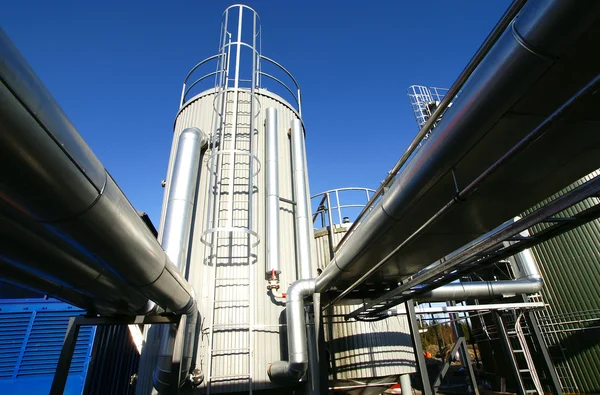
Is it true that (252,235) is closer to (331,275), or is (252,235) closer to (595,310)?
(331,275)

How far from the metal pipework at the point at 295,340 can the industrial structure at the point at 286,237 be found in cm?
4

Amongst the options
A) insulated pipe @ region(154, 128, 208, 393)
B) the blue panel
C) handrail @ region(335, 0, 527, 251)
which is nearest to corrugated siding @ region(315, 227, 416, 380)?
insulated pipe @ region(154, 128, 208, 393)

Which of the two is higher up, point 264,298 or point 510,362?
point 264,298

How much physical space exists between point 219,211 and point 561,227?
7.53 metres

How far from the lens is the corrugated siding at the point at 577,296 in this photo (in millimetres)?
13320

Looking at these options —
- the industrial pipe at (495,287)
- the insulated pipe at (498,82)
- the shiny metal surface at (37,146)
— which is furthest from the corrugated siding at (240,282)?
the shiny metal surface at (37,146)

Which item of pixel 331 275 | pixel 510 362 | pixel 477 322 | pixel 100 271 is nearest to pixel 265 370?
pixel 331 275

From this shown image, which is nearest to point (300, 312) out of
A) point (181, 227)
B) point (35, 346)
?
point (181, 227)

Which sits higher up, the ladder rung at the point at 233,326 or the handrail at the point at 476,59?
the handrail at the point at 476,59

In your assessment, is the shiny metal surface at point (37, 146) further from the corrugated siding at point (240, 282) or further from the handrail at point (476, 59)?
the corrugated siding at point (240, 282)

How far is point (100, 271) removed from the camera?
4699 mm

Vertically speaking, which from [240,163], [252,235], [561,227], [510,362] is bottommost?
[510,362]

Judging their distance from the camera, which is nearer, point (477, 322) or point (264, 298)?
point (264, 298)

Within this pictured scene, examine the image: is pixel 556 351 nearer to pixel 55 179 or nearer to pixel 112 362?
pixel 112 362
